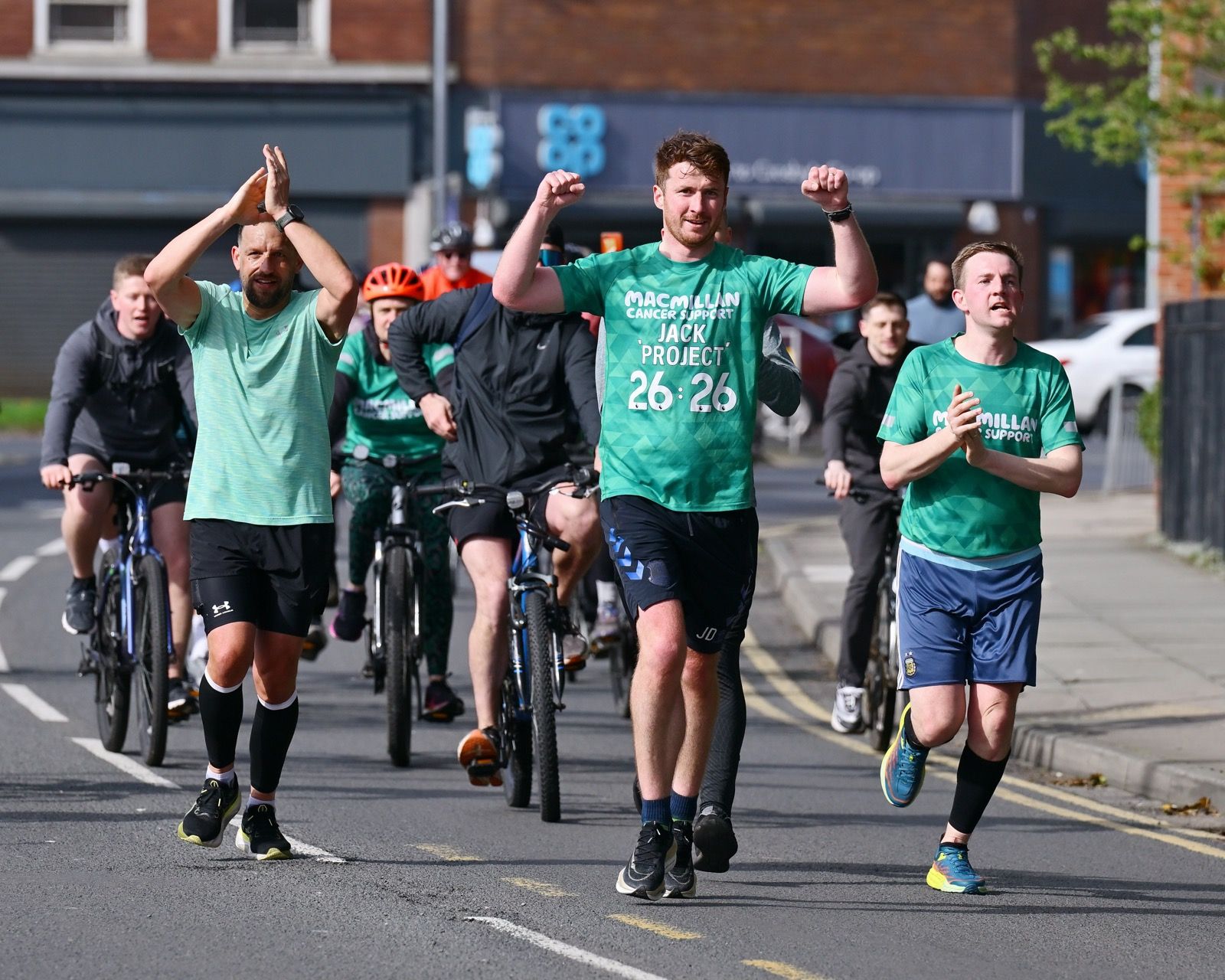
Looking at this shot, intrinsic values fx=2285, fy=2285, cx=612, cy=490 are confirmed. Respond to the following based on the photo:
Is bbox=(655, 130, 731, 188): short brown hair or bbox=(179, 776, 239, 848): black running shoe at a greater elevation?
bbox=(655, 130, 731, 188): short brown hair

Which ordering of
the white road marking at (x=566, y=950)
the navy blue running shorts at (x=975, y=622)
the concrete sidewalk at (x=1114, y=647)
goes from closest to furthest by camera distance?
the white road marking at (x=566, y=950) → the navy blue running shorts at (x=975, y=622) → the concrete sidewalk at (x=1114, y=647)

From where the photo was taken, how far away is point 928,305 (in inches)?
462

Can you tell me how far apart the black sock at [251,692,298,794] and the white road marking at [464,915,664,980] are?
981 millimetres

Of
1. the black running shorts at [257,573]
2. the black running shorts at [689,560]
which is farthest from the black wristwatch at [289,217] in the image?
the black running shorts at [689,560]

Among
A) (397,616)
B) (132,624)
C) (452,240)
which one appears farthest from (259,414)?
(452,240)

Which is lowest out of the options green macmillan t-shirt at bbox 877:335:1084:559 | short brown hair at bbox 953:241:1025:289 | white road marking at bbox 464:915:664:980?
white road marking at bbox 464:915:664:980

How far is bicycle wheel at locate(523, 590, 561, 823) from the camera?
7.61m

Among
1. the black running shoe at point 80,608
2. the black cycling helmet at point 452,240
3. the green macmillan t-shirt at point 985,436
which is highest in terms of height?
the black cycling helmet at point 452,240

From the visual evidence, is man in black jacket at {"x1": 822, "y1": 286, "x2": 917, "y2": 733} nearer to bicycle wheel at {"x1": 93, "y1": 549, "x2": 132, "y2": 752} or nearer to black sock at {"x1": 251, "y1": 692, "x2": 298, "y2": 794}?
bicycle wheel at {"x1": 93, "y1": 549, "x2": 132, "y2": 752}

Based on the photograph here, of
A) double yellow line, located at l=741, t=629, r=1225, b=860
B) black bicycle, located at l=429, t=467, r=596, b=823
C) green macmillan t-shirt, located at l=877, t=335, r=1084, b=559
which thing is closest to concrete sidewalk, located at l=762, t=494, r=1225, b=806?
double yellow line, located at l=741, t=629, r=1225, b=860

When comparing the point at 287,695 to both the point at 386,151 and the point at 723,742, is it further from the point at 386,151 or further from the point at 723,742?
the point at 386,151

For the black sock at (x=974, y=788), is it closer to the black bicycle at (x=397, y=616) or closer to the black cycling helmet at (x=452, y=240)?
the black bicycle at (x=397, y=616)

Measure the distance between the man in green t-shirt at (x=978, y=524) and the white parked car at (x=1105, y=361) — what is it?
21.7 m

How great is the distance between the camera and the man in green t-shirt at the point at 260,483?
674 cm
